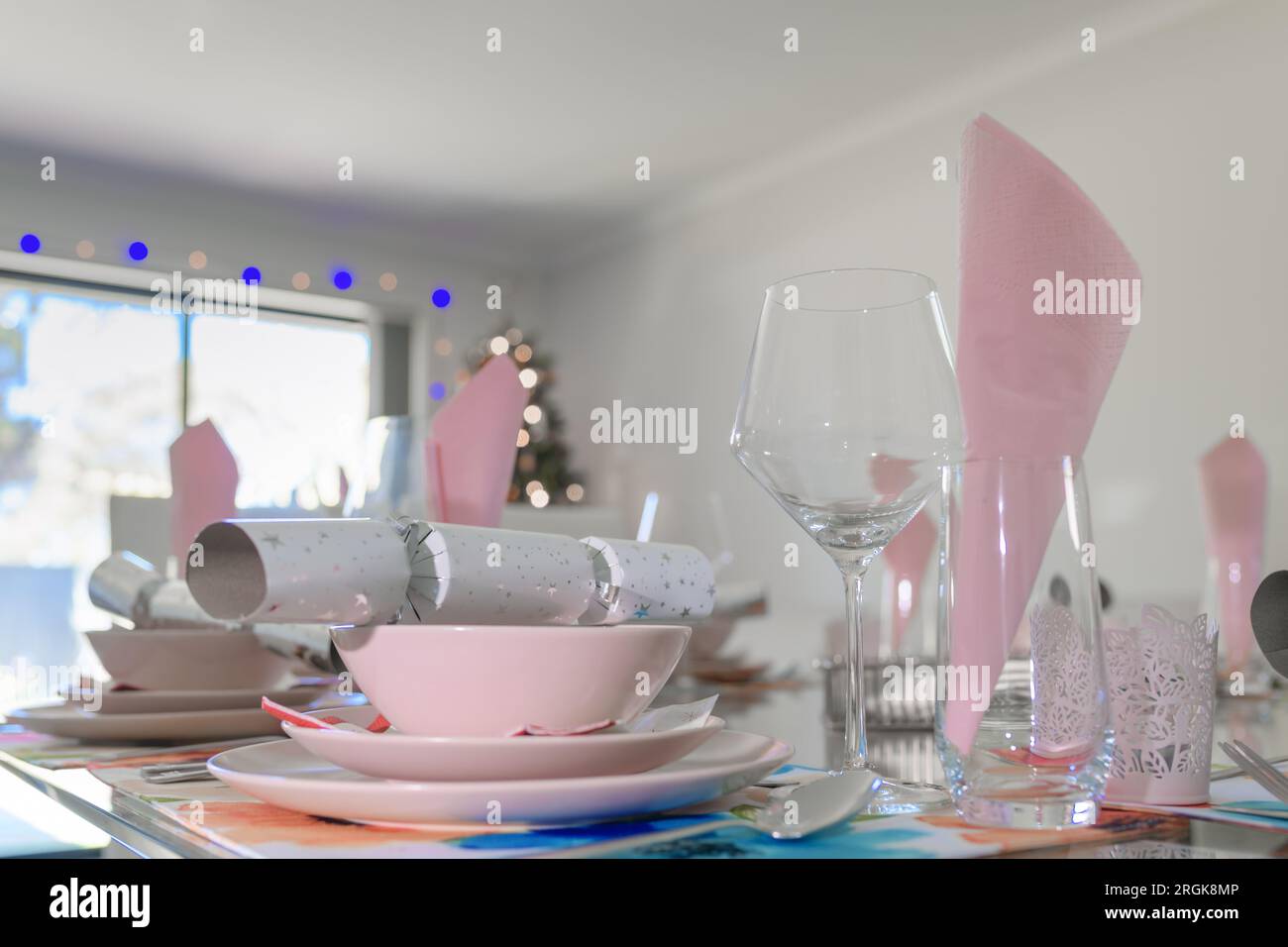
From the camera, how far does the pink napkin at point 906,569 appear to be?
4.92ft

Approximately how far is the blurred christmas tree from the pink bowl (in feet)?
19.3

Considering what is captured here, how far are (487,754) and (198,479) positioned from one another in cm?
70

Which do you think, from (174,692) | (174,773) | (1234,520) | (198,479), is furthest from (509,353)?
(174,773)

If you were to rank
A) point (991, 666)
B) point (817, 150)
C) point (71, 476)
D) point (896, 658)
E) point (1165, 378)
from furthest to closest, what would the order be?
1. point (71, 476)
2. point (817, 150)
3. point (1165, 378)
4. point (896, 658)
5. point (991, 666)

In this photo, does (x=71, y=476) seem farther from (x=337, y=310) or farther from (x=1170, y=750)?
Result: (x=1170, y=750)

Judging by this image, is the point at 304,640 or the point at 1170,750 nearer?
the point at 1170,750

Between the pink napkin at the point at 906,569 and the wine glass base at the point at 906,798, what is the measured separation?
2.97 ft

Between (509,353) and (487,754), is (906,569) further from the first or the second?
(509,353)

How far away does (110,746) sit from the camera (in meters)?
0.82

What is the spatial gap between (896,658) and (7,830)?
0.84 metres

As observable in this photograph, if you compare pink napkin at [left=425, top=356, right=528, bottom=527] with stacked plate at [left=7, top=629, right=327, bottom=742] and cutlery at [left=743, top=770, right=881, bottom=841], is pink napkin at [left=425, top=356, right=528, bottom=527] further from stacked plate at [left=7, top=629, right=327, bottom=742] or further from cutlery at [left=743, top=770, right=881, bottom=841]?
cutlery at [left=743, top=770, right=881, bottom=841]

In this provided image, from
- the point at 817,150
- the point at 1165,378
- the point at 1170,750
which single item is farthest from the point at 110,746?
the point at 817,150

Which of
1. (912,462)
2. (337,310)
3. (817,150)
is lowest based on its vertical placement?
(912,462)

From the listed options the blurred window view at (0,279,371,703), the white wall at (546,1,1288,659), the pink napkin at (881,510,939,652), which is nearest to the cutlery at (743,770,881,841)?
the pink napkin at (881,510,939,652)
